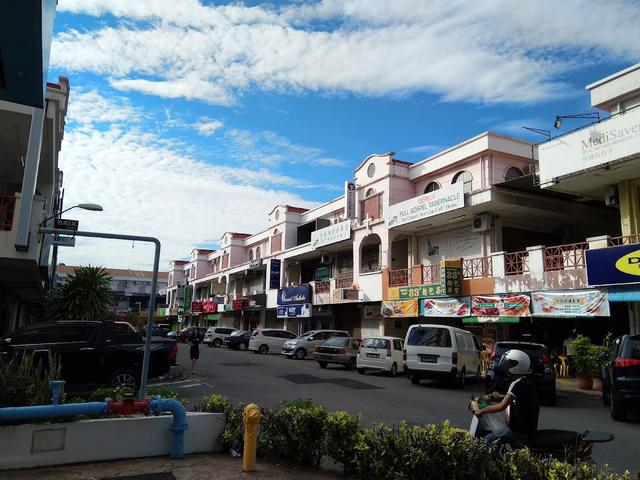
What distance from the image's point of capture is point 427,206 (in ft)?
78.5

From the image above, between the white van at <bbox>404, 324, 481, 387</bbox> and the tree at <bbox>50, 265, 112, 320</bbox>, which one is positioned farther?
the tree at <bbox>50, 265, 112, 320</bbox>

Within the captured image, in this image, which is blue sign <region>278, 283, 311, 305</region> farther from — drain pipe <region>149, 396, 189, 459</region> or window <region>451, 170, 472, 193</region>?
drain pipe <region>149, 396, 189, 459</region>

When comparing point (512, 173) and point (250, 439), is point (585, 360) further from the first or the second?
point (250, 439)

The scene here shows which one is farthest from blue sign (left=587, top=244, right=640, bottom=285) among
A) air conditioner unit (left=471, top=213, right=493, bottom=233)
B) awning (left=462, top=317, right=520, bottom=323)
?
air conditioner unit (left=471, top=213, right=493, bottom=233)

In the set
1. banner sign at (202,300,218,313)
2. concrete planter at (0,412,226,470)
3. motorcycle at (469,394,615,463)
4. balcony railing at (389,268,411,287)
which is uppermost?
balcony railing at (389,268,411,287)

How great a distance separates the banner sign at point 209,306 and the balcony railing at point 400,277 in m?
32.7

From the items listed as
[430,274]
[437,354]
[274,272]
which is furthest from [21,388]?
[274,272]

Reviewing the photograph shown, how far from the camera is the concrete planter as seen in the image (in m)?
5.87

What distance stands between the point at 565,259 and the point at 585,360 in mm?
3833

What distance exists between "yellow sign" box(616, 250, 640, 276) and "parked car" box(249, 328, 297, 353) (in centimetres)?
2171

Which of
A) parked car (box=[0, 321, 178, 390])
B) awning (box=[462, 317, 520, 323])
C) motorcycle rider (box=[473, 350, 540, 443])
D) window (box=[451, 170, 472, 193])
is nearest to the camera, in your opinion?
motorcycle rider (box=[473, 350, 540, 443])

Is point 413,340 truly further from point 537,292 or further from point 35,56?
point 35,56

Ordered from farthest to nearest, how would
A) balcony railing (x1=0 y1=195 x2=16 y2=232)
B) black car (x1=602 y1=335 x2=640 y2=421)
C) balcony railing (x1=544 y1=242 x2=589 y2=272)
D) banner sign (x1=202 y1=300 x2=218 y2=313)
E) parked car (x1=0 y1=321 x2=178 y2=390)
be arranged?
banner sign (x1=202 y1=300 x2=218 y2=313), balcony railing (x1=544 y1=242 x2=589 y2=272), balcony railing (x1=0 y1=195 x2=16 y2=232), parked car (x1=0 y1=321 x2=178 y2=390), black car (x1=602 y1=335 x2=640 y2=421)

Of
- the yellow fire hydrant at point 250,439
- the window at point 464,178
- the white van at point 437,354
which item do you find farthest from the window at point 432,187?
the yellow fire hydrant at point 250,439
